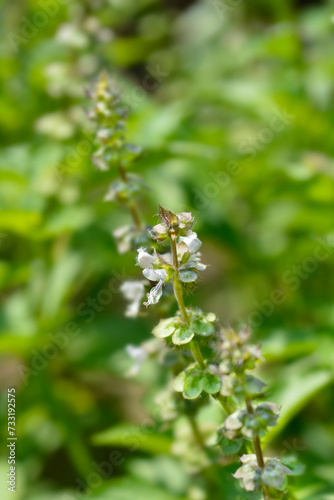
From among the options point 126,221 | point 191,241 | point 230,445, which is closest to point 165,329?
point 191,241

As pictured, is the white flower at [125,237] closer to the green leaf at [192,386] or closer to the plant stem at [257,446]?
the green leaf at [192,386]

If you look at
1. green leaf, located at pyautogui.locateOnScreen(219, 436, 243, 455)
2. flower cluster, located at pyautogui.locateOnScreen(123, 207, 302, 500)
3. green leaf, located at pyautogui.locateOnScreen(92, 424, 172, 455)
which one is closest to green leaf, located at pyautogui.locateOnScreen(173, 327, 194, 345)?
flower cluster, located at pyautogui.locateOnScreen(123, 207, 302, 500)

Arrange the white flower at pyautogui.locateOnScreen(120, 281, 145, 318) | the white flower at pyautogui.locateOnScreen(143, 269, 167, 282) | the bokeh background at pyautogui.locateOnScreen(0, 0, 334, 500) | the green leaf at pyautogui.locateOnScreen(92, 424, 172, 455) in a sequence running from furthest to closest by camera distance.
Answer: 1. the bokeh background at pyautogui.locateOnScreen(0, 0, 334, 500)
2. the green leaf at pyautogui.locateOnScreen(92, 424, 172, 455)
3. the white flower at pyautogui.locateOnScreen(120, 281, 145, 318)
4. the white flower at pyautogui.locateOnScreen(143, 269, 167, 282)

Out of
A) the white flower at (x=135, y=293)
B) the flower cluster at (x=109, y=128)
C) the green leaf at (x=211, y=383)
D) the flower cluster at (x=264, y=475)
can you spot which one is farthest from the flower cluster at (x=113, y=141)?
the flower cluster at (x=264, y=475)

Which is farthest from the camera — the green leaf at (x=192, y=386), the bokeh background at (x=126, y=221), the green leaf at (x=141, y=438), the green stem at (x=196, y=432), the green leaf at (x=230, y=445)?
the bokeh background at (x=126, y=221)

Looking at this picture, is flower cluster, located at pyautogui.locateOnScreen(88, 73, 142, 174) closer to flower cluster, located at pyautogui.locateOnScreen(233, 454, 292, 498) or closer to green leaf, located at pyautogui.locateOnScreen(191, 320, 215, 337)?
green leaf, located at pyautogui.locateOnScreen(191, 320, 215, 337)

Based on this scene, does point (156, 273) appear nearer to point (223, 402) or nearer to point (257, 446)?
point (223, 402)

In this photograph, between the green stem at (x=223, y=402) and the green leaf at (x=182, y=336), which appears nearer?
the green leaf at (x=182, y=336)
